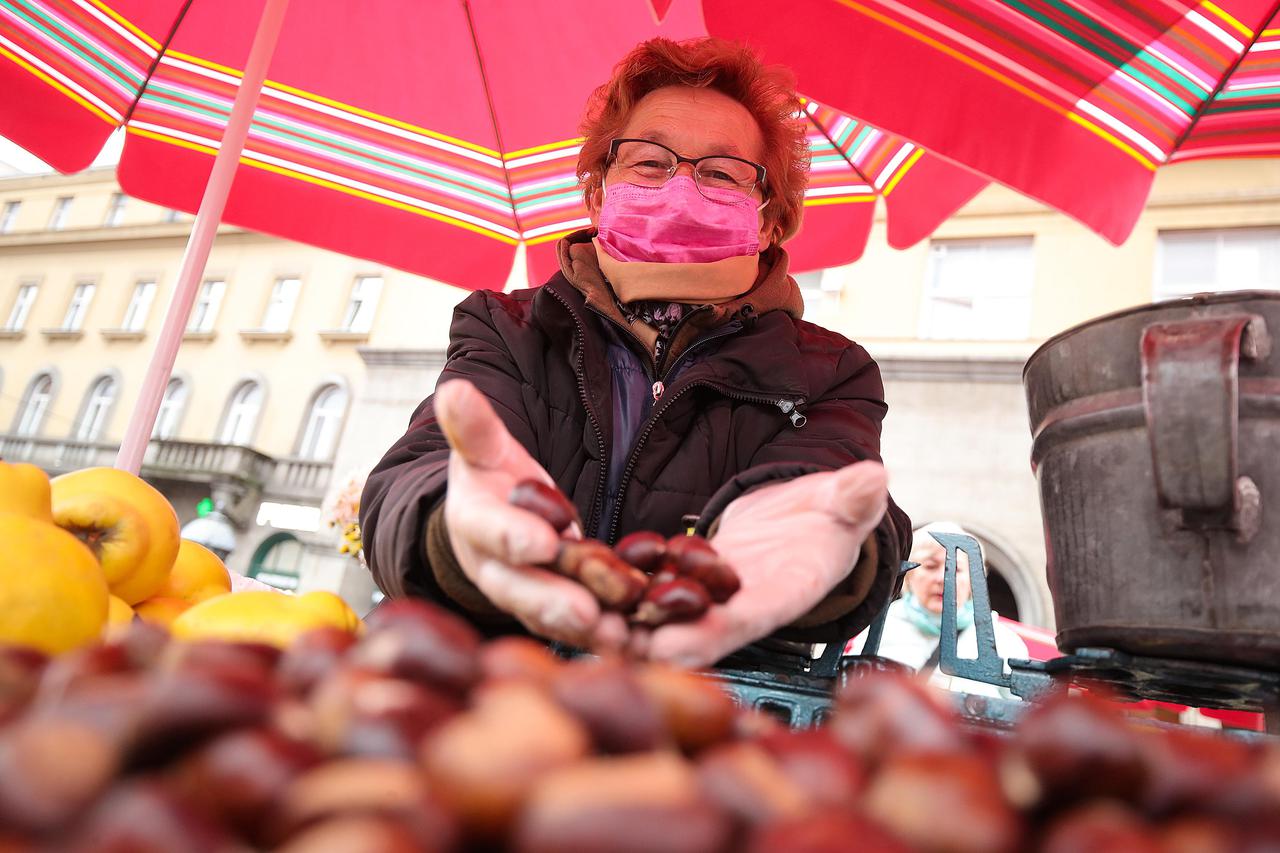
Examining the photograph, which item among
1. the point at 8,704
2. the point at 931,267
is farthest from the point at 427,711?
the point at 931,267

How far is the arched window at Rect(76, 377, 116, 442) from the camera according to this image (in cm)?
1997

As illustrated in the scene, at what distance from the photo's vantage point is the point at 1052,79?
2.36m

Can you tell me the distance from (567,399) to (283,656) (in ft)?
3.72

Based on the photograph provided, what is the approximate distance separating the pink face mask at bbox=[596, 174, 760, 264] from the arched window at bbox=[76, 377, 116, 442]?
70.4ft

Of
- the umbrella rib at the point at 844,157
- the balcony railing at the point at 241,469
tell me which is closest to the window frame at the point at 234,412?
the balcony railing at the point at 241,469

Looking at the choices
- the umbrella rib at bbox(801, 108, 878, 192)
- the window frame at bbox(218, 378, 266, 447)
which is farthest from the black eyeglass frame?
the window frame at bbox(218, 378, 266, 447)

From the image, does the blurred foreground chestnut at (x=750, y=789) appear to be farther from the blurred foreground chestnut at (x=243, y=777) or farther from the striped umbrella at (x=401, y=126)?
the striped umbrella at (x=401, y=126)

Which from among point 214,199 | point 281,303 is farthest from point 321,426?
point 214,199

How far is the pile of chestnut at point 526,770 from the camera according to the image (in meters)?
0.38

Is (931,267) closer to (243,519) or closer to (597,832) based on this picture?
(597,832)

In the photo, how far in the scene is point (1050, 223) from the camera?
11484 mm

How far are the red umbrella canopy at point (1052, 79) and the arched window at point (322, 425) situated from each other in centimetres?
1623

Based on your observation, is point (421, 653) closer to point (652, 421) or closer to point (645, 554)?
point (645, 554)

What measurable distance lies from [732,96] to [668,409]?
0.88 m
